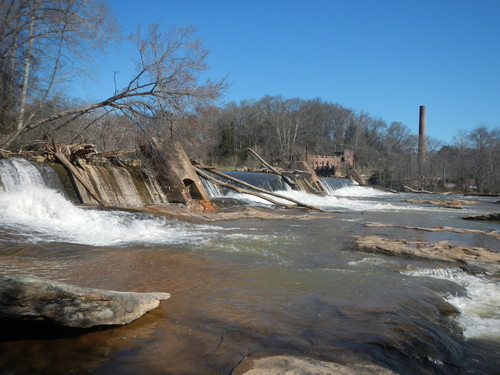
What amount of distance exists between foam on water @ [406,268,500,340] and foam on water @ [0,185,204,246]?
4436mm

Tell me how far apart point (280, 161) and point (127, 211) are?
150ft

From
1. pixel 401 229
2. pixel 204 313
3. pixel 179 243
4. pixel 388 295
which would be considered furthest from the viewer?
pixel 401 229

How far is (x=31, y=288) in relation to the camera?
270 cm

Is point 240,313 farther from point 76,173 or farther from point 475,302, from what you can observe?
point 76,173

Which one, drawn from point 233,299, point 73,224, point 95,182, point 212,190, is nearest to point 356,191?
point 212,190

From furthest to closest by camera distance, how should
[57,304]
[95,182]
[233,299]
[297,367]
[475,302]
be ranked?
[95,182] < [475,302] < [233,299] < [57,304] < [297,367]

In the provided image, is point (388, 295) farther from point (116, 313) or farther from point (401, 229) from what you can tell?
point (401, 229)

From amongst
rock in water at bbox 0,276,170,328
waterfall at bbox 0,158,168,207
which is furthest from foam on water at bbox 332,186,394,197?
rock in water at bbox 0,276,170,328

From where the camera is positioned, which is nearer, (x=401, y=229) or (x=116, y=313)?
(x=116, y=313)

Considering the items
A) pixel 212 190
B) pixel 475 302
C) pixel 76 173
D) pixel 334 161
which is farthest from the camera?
pixel 334 161

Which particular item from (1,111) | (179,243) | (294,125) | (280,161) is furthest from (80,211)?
(294,125)

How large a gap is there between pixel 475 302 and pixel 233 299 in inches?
111

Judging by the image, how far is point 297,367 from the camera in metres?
2.37

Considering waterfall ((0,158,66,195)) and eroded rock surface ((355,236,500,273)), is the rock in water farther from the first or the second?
waterfall ((0,158,66,195))
